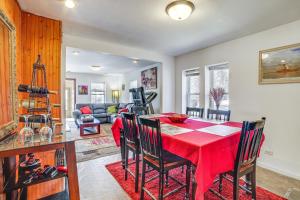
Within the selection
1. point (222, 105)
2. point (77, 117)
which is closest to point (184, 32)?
point (222, 105)

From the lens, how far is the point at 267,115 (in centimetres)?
282

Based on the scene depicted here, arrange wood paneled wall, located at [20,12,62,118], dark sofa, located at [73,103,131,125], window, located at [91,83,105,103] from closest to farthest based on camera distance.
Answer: wood paneled wall, located at [20,12,62,118] < dark sofa, located at [73,103,131,125] < window, located at [91,83,105,103]

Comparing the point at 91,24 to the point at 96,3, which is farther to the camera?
the point at 91,24

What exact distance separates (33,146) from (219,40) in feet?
11.8

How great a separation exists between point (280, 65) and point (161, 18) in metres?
2.15

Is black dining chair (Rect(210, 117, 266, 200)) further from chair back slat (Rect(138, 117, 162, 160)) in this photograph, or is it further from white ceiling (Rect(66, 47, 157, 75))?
white ceiling (Rect(66, 47, 157, 75))

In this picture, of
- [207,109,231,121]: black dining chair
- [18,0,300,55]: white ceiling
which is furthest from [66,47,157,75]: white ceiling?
[207,109,231,121]: black dining chair

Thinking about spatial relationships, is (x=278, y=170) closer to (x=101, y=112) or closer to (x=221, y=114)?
(x=221, y=114)

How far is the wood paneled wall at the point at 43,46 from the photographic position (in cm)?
241

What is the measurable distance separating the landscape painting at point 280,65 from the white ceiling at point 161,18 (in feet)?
1.47

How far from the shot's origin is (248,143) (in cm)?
154

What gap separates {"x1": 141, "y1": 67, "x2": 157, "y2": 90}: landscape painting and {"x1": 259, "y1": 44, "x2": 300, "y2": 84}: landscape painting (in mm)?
3243

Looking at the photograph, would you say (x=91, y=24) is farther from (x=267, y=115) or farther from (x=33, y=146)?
(x=267, y=115)

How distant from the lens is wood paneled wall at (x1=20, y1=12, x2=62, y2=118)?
7.91 feet
